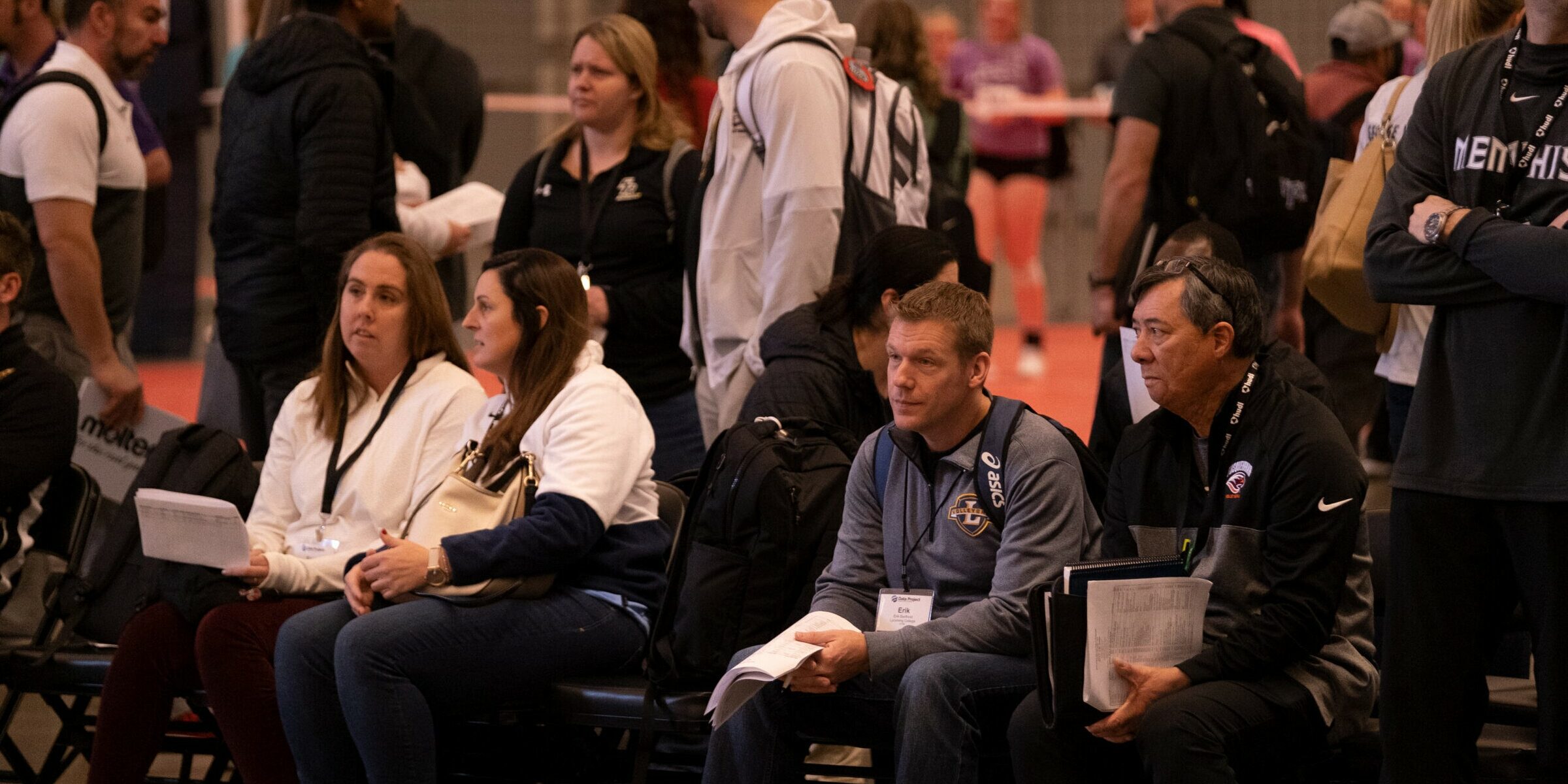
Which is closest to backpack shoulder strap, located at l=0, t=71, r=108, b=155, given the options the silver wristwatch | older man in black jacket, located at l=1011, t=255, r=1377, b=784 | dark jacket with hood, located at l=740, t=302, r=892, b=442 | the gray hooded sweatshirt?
the silver wristwatch

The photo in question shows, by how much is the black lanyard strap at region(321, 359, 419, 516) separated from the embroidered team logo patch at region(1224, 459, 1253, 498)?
1945mm

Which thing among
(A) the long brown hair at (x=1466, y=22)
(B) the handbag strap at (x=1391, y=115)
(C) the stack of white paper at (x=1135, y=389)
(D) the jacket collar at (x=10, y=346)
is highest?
(A) the long brown hair at (x=1466, y=22)

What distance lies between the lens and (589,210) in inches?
187

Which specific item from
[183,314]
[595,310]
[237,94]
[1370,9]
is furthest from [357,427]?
[183,314]

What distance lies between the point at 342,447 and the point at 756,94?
131 cm

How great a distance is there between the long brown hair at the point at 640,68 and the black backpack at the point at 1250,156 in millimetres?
1433

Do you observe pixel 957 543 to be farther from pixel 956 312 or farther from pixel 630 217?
pixel 630 217

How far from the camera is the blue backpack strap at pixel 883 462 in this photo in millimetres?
3455

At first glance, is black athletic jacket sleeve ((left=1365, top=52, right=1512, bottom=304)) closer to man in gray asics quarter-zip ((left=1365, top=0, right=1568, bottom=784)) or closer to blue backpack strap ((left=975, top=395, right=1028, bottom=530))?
man in gray asics quarter-zip ((left=1365, top=0, right=1568, bottom=784))

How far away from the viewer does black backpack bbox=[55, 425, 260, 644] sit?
4.12 metres

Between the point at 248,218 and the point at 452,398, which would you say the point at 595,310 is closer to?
the point at 452,398

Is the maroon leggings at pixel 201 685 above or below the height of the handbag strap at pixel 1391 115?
below

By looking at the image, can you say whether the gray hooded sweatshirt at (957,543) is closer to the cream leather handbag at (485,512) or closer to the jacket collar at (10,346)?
the cream leather handbag at (485,512)

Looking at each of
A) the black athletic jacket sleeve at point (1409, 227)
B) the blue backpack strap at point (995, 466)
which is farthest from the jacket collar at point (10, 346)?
the black athletic jacket sleeve at point (1409, 227)
